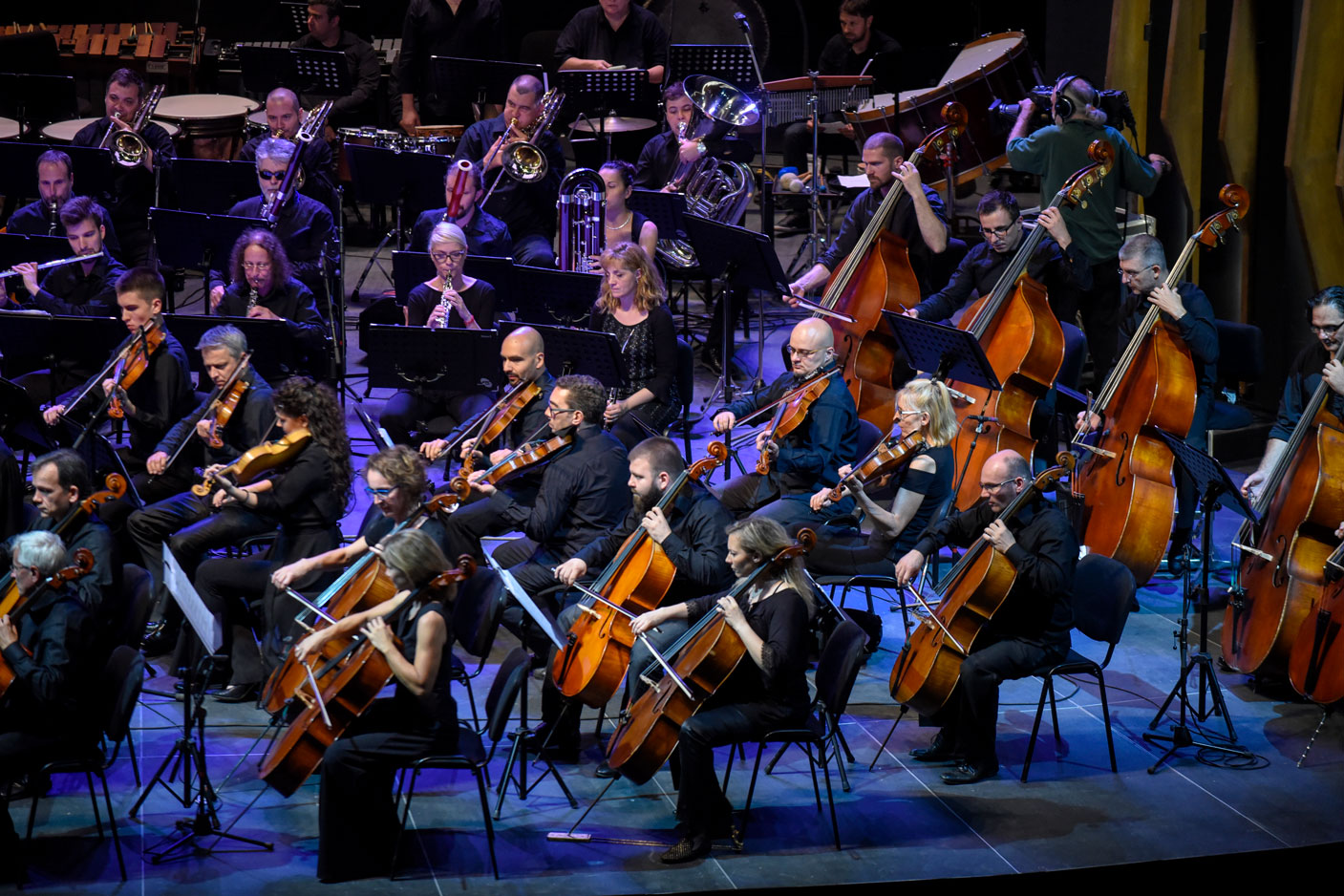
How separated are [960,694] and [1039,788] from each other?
44 cm

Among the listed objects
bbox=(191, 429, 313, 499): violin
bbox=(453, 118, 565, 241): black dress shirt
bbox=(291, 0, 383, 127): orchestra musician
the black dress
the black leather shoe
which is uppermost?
bbox=(291, 0, 383, 127): orchestra musician

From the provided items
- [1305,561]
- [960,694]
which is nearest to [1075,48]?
[1305,561]

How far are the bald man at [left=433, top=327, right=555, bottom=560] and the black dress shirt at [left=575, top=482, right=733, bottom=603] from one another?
79cm

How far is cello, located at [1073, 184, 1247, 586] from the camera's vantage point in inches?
263

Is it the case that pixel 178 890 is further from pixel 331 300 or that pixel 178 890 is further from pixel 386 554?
pixel 331 300

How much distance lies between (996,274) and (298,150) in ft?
13.3

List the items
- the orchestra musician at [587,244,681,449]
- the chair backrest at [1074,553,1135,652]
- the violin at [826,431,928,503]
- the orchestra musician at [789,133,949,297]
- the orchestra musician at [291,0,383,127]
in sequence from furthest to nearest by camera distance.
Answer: the orchestra musician at [291,0,383,127] → the orchestra musician at [789,133,949,297] → the orchestra musician at [587,244,681,449] → the violin at [826,431,928,503] → the chair backrest at [1074,553,1135,652]

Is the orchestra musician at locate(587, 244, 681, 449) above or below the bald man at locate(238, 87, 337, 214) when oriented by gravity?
below

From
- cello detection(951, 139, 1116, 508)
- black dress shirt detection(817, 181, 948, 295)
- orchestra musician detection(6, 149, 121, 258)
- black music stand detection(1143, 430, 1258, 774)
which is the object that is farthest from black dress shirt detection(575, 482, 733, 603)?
orchestra musician detection(6, 149, 121, 258)

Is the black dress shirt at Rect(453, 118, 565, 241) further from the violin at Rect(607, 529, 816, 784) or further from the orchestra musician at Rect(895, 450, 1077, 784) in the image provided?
the violin at Rect(607, 529, 816, 784)

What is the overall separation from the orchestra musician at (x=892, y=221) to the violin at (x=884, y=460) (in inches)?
80.7

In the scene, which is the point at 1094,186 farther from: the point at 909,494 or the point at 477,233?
the point at 477,233

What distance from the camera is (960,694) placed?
18.6 feet

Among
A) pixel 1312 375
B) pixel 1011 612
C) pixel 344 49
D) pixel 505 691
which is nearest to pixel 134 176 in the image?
pixel 344 49
